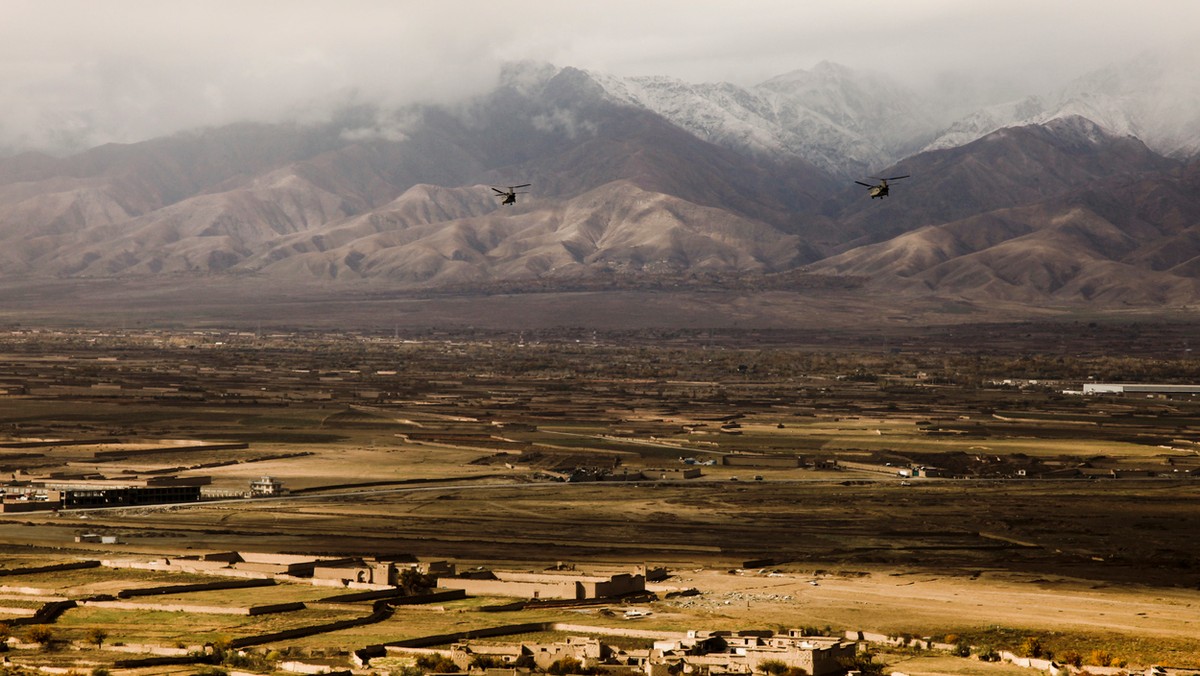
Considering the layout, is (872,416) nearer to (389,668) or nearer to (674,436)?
(674,436)

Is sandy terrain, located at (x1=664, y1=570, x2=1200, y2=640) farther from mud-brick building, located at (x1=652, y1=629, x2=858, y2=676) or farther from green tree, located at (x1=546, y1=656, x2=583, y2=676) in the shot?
green tree, located at (x1=546, y1=656, x2=583, y2=676)

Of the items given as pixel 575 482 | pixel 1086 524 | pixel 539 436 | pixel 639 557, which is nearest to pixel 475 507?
pixel 575 482

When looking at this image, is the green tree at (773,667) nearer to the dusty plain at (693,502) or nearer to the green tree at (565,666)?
the dusty plain at (693,502)

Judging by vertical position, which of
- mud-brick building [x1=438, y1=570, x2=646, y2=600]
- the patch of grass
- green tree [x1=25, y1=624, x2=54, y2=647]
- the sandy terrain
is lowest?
the sandy terrain

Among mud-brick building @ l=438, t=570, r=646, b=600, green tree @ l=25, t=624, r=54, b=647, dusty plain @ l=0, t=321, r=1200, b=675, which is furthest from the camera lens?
mud-brick building @ l=438, t=570, r=646, b=600

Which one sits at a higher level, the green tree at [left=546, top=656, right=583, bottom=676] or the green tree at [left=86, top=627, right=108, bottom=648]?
the green tree at [left=546, top=656, right=583, bottom=676]

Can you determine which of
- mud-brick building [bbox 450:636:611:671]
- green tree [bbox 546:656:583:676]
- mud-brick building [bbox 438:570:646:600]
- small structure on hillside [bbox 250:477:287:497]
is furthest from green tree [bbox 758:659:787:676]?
small structure on hillside [bbox 250:477:287:497]

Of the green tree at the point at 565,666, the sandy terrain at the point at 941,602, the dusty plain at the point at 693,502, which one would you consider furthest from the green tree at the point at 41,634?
the sandy terrain at the point at 941,602

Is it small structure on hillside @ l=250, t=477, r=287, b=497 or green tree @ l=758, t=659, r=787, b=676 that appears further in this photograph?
small structure on hillside @ l=250, t=477, r=287, b=497

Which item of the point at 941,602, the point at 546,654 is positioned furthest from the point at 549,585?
the point at 546,654
